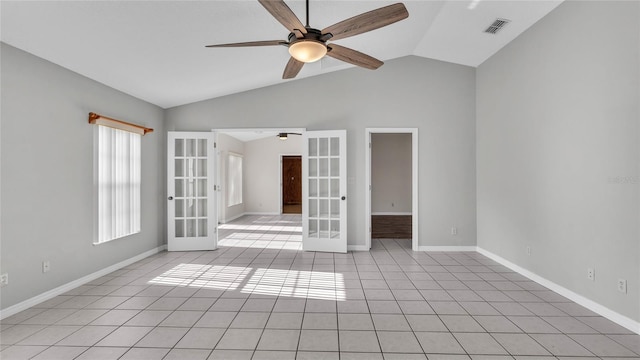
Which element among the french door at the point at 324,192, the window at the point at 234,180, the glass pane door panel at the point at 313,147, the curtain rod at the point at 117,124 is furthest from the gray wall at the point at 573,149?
the window at the point at 234,180

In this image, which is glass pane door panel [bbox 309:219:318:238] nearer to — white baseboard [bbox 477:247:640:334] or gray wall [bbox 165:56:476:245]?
gray wall [bbox 165:56:476:245]

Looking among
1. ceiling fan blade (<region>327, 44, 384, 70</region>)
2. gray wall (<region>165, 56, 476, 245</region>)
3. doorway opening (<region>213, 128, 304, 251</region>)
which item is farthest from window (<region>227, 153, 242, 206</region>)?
ceiling fan blade (<region>327, 44, 384, 70</region>)

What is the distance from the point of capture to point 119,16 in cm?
245

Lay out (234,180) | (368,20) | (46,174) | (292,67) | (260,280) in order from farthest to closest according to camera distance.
Answer: (234,180) → (260,280) → (46,174) → (292,67) → (368,20)

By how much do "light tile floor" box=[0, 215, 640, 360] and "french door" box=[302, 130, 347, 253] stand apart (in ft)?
2.61

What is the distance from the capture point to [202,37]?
3.02m

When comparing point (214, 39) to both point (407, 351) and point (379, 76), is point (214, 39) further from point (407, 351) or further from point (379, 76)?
point (407, 351)

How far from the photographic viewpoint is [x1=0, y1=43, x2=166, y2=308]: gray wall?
2621 mm

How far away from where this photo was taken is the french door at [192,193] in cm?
488

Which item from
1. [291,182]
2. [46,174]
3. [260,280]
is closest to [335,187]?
[260,280]

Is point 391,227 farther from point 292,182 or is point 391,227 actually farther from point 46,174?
point 46,174

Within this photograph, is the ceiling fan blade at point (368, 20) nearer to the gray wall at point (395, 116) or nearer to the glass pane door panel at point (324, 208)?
the gray wall at point (395, 116)

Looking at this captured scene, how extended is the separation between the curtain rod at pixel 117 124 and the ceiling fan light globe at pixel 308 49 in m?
2.68

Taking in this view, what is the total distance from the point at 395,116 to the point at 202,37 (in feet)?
10.3
